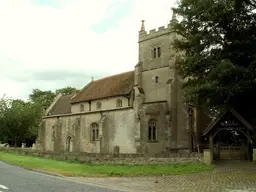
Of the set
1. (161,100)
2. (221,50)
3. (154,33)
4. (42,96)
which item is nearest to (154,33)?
(154,33)

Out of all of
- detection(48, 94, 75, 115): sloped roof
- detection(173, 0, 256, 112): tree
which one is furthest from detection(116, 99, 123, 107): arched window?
detection(173, 0, 256, 112): tree

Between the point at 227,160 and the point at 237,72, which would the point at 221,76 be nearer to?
the point at 237,72

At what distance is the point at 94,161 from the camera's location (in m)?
29.6

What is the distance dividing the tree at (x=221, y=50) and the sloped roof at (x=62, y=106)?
28.2 m

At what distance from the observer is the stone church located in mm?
35250

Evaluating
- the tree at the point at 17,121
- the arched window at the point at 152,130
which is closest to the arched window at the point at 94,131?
the arched window at the point at 152,130

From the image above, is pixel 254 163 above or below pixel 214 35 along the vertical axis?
below

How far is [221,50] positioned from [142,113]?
12.9 m

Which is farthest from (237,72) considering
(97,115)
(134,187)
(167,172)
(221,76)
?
(97,115)

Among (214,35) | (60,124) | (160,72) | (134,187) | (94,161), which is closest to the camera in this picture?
(134,187)

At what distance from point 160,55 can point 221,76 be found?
1661cm

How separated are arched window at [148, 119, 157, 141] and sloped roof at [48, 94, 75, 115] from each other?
708 inches

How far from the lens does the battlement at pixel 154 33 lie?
1500 inches

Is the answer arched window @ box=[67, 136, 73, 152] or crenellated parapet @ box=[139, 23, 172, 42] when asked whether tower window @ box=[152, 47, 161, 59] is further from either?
arched window @ box=[67, 136, 73, 152]
